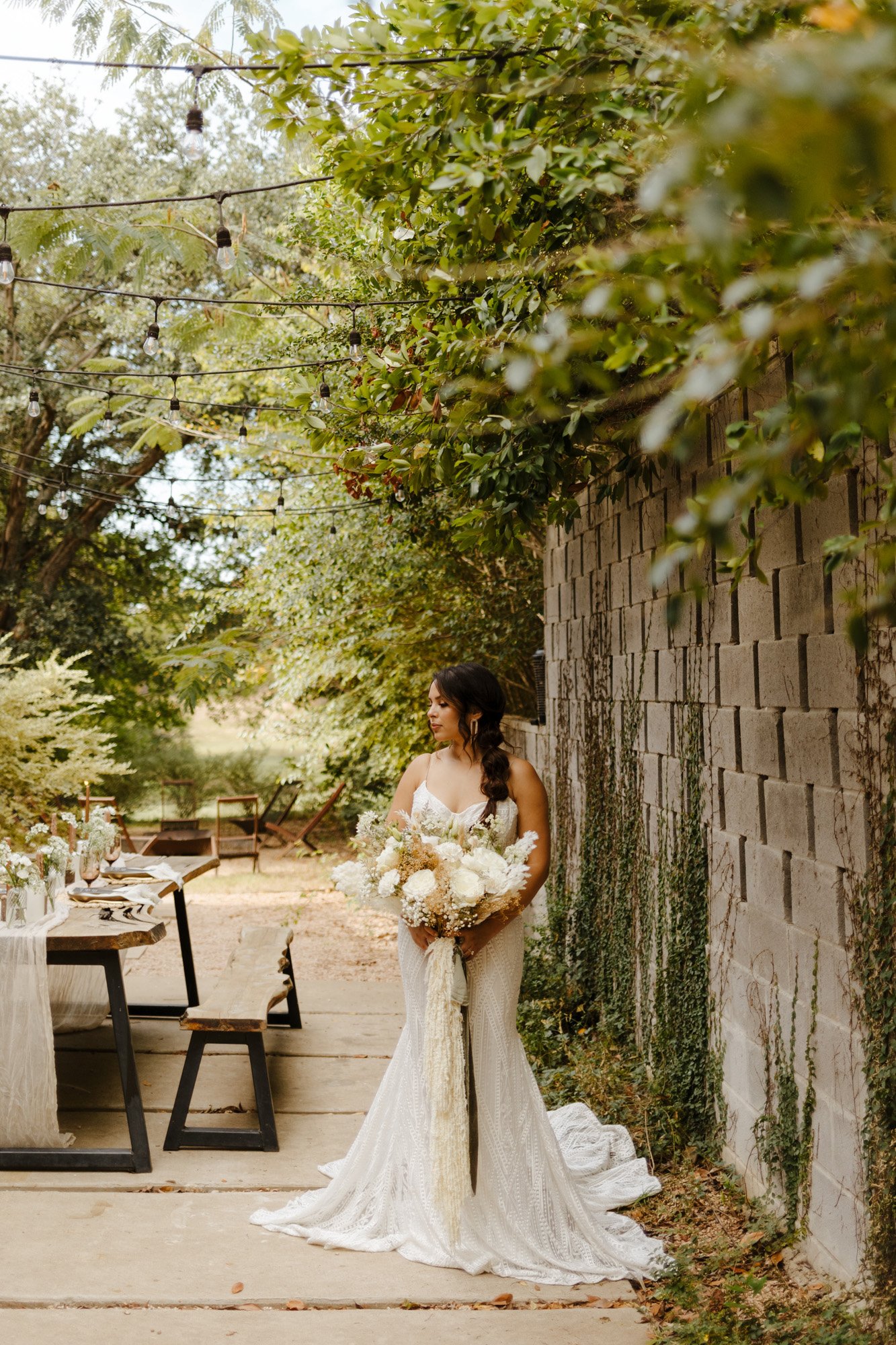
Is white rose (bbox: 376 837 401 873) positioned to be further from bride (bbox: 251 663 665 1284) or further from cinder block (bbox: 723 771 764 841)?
cinder block (bbox: 723 771 764 841)

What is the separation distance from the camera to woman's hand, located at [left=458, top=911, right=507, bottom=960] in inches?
145

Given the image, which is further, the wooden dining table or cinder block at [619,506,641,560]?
cinder block at [619,506,641,560]

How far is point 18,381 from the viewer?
1446 centimetres

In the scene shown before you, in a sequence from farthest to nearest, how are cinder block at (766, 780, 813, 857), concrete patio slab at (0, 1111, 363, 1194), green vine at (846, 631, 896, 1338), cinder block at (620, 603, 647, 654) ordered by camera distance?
cinder block at (620, 603, 647, 654) → concrete patio slab at (0, 1111, 363, 1194) → cinder block at (766, 780, 813, 857) → green vine at (846, 631, 896, 1338)

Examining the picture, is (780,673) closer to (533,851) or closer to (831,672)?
(831,672)

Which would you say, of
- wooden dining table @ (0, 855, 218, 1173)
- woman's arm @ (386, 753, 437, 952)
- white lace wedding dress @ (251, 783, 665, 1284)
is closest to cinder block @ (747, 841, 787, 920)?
white lace wedding dress @ (251, 783, 665, 1284)

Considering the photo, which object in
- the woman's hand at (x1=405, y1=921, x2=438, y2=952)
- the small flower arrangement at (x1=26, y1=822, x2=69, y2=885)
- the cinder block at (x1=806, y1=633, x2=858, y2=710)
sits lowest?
the woman's hand at (x1=405, y1=921, x2=438, y2=952)

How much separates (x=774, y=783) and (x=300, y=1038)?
3.69m

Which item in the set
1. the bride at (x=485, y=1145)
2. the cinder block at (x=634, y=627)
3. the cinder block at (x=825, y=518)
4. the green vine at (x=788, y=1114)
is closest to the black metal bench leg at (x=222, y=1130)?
the bride at (x=485, y=1145)

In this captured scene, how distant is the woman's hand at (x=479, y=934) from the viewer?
3.69 m

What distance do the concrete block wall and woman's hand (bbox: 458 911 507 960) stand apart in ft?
2.79

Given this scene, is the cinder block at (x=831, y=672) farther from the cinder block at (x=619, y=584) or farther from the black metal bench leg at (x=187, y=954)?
the black metal bench leg at (x=187, y=954)

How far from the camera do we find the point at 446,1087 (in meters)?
3.63

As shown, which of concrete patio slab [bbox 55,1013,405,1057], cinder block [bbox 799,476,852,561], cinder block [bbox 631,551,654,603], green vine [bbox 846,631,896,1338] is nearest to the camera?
green vine [bbox 846,631,896,1338]
